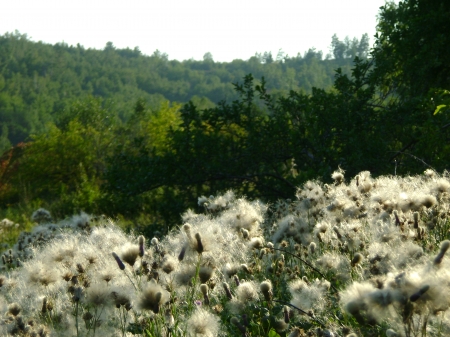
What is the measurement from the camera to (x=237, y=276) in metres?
3.96

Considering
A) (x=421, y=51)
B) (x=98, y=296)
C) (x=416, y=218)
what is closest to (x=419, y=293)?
(x=416, y=218)

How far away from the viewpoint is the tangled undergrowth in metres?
3.18

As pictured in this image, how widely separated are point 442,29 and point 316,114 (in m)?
3.04

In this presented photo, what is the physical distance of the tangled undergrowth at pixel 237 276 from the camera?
10.4 feet

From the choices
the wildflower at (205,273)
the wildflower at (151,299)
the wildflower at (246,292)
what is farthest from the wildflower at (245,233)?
the wildflower at (151,299)

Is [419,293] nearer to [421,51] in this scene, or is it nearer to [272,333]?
[272,333]

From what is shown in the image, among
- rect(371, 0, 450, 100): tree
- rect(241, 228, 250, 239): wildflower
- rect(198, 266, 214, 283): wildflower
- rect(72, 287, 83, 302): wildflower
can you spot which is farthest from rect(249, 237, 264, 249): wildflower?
rect(371, 0, 450, 100): tree

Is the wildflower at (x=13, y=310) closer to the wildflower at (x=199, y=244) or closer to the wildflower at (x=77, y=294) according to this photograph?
the wildflower at (x=77, y=294)

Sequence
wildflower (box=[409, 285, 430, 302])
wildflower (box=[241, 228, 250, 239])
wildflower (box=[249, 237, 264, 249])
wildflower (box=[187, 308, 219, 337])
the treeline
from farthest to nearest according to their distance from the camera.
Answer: the treeline < wildflower (box=[241, 228, 250, 239]) < wildflower (box=[249, 237, 264, 249]) < wildflower (box=[187, 308, 219, 337]) < wildflower (box=[409, 285, 430, 302])

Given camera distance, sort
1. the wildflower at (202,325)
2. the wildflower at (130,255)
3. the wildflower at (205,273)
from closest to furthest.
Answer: the wildflower at (202,325)
the wildflower at (130,255)
the wildflower at (205,273)

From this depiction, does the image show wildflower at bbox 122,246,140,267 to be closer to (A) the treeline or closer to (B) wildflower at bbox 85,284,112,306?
(B) wildflower at bbox 85,284,112,306

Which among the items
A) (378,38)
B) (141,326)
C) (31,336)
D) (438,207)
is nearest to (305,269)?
(438,207)

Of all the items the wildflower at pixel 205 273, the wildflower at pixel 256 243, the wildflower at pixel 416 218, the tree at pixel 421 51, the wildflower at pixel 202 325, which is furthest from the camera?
the tree at pixel 421 51

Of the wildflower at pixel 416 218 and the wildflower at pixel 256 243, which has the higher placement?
the wildflower at pixel 416 218
